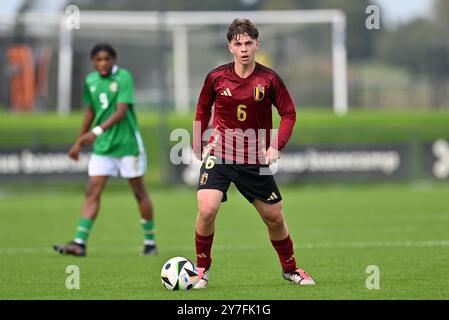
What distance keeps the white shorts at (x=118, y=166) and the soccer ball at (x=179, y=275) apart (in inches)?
136

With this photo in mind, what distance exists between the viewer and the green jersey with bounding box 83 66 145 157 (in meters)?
12.6

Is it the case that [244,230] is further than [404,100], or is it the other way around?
[404,100]

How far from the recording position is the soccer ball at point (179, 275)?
9086mm

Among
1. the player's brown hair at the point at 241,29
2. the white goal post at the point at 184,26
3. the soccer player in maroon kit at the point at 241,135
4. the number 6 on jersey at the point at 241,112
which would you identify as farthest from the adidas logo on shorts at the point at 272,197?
the white goal post at the point at 184,26

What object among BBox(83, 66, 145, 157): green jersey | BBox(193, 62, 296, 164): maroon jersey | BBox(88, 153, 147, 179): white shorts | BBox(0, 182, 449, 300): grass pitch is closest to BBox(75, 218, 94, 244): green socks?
BBox(0, 182, 449, 300): grass pitch

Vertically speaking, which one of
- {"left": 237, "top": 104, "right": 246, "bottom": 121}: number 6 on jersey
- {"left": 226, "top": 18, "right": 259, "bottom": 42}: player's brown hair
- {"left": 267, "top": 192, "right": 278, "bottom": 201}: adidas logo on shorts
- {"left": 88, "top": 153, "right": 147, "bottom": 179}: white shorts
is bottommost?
{"left": 267, "top": 192, "right": 278, "bottom": 201}: adidas logo on shorts

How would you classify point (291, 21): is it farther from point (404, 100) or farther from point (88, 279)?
point (88, 279)

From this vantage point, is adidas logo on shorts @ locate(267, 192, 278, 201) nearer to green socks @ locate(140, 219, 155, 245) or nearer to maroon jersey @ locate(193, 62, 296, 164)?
maroon jersey @ locate(193, 62, 296, 164)

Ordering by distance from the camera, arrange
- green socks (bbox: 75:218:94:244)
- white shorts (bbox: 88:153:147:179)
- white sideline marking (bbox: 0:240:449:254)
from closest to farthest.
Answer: green socks (bbox: 75:218:94:244)
white shorts (bbox: 88:153:147:179)
white sideline marking (bbox: 0:240:449:254)
